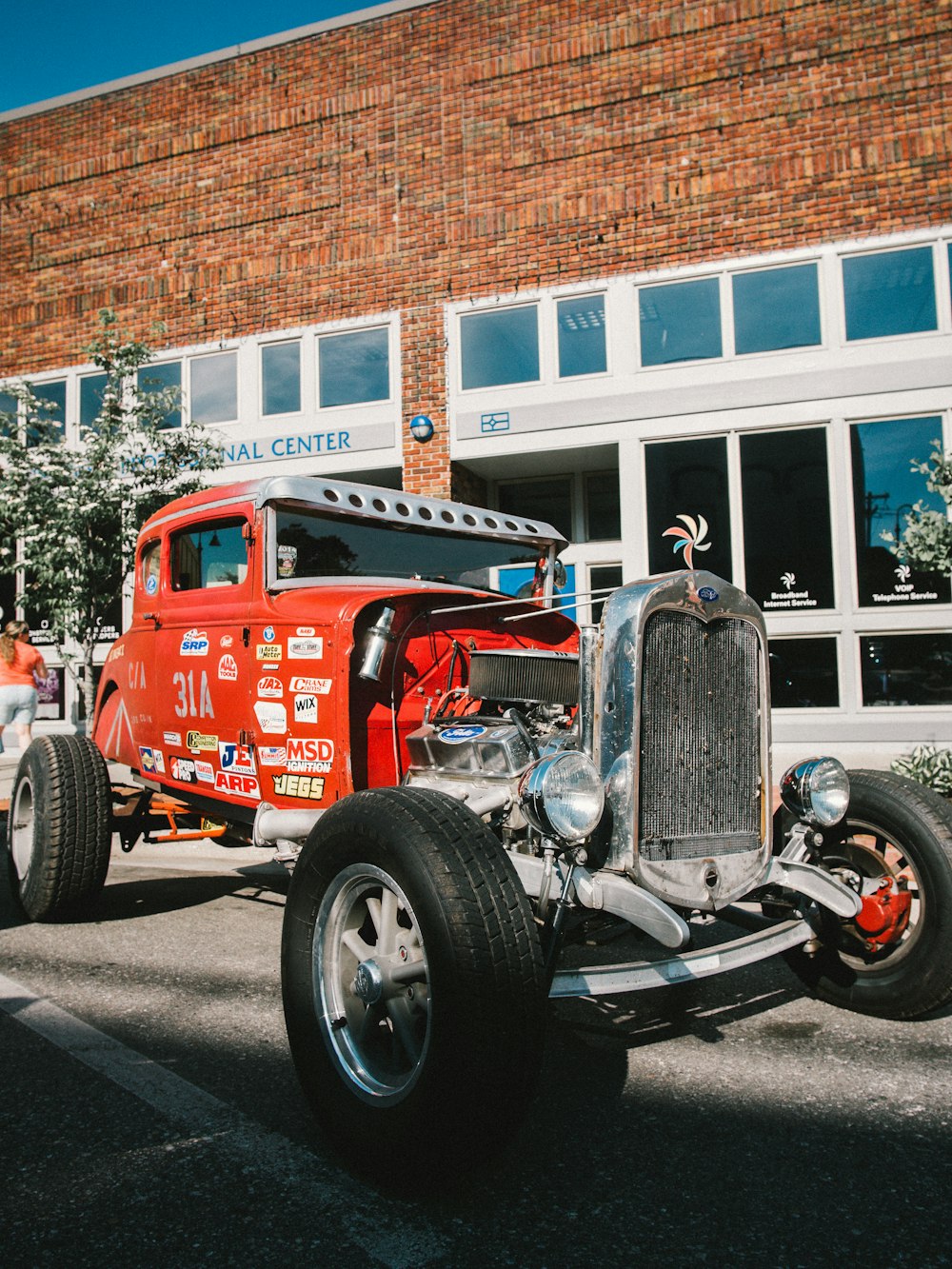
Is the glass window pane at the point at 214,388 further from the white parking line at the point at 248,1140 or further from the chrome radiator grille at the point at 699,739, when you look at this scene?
the chrome radiator grille at the point at 699,739

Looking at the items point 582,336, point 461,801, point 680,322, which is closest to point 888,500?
point 680,322

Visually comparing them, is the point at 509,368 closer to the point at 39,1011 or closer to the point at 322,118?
the point at 322,118

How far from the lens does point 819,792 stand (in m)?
3.30

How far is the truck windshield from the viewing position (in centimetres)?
424

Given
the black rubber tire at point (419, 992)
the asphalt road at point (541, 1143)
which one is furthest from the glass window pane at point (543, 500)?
the black rubber tire at point (419, 992)

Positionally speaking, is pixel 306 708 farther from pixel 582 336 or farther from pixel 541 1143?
pixel 582 336

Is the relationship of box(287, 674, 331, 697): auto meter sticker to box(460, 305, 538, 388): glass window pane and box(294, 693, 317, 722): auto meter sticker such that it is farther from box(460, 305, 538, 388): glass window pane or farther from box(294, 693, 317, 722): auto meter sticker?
box(460, 305, 538, 388): glass window pane

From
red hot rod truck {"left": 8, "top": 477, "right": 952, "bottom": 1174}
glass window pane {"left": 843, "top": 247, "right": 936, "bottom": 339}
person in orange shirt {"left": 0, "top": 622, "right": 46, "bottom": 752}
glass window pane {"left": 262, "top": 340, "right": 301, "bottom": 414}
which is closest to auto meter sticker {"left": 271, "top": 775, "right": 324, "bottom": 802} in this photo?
red hot rod truck {"left": 8, "top": 477, "right": 952, "bottom": 1174}

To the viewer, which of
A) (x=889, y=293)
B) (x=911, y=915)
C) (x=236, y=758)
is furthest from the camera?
(x=889, y=293)

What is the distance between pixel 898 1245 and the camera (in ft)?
7.00

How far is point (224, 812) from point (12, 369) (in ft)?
39.0

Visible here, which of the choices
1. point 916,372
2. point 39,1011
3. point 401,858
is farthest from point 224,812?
point 916,372

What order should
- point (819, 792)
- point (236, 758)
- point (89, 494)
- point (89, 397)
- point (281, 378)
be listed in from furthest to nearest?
point (89, 397) < point (281, 378) < point (89, 494) < point (236, 758) < point (819, 792)

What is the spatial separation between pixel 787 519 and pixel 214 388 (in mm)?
7540
